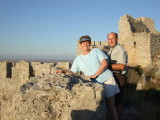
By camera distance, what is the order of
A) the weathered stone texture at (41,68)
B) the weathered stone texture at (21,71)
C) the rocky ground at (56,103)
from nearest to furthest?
the rocky ground at (56,103) < the weathered stone texture at (41,68) < the weathered stone texture at (21,71)

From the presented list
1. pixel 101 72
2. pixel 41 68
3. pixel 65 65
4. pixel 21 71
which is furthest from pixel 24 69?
pixel 101 72

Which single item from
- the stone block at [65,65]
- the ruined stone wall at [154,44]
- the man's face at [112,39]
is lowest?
the stone block at [65,65]

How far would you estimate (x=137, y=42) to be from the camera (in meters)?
16.9

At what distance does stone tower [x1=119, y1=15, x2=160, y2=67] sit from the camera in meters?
16.2

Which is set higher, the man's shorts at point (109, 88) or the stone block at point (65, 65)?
the stone block at point (65, 65)

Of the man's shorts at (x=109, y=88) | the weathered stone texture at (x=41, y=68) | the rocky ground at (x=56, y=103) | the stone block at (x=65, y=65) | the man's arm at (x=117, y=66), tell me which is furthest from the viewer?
the weathered stone texture at (x=41, y=68)

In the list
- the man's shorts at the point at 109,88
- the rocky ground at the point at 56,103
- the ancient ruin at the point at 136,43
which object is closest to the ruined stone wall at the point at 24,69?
the man's shorts at the point at 109,88

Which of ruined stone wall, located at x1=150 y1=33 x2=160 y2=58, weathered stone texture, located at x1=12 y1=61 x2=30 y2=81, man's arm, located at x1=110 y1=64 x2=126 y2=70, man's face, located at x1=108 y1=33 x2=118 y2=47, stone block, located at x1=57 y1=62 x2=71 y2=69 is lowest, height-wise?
weathered stone texture, located at x1=12 y1=61 x2=30 y2=81

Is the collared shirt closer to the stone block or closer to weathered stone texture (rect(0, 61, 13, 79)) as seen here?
the stone block

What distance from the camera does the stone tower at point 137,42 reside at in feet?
53.0

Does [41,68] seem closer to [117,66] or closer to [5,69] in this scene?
[5,69]

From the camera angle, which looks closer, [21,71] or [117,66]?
[117,66]

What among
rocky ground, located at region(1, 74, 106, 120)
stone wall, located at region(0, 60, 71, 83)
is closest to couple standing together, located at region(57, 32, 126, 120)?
rocky ground, located at region(1, 74, 106, 120)

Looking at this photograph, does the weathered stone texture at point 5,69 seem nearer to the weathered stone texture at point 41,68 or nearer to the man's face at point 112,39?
the weathered stone texture at point 41,68
